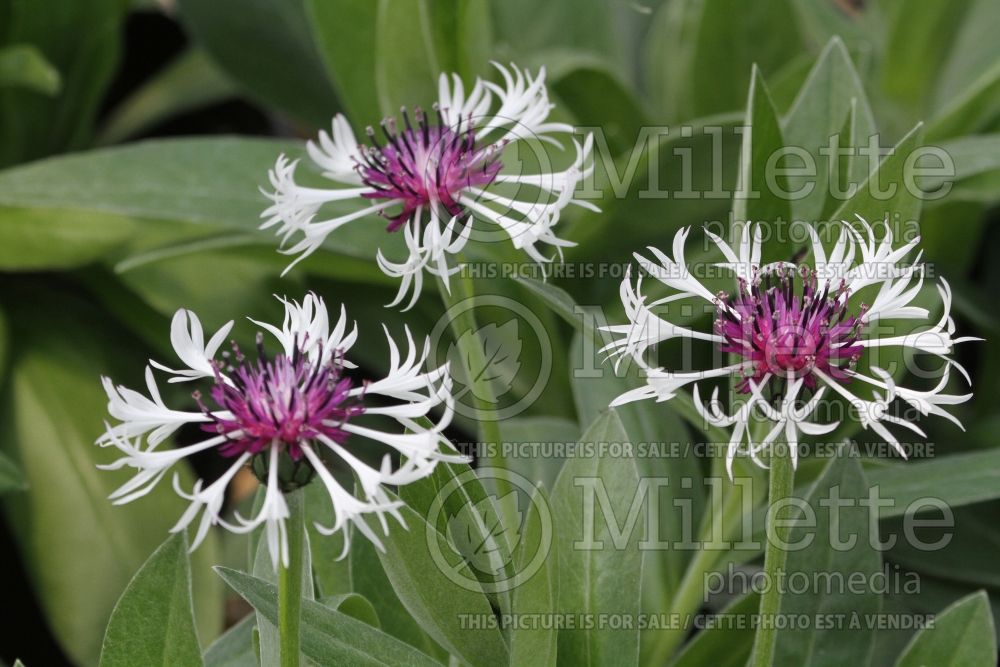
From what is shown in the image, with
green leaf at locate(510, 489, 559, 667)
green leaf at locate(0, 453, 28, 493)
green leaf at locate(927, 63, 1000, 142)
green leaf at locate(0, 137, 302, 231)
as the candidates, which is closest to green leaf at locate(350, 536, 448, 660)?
green leaf at locate(510, 489, 559, 667)

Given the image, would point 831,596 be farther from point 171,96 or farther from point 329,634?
point 171,96

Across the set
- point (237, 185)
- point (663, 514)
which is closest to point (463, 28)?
point (237, 185)

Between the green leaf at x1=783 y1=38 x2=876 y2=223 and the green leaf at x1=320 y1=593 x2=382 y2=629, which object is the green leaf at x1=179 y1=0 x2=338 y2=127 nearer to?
the green leaf at x1=783 y1=38 x2=876 y2=223

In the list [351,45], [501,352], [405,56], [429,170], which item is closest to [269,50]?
[351,45]

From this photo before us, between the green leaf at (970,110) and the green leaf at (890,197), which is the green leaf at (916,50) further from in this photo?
the green leaf at (890,197)

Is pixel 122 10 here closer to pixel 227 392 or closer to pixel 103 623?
pixel 103 623

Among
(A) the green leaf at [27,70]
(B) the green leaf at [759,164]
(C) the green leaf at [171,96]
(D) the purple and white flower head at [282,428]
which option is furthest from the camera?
(C) the green leaf at [171,96]

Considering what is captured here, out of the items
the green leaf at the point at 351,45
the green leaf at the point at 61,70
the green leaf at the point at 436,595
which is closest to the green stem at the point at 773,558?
the green leaf at the point at 436,595
